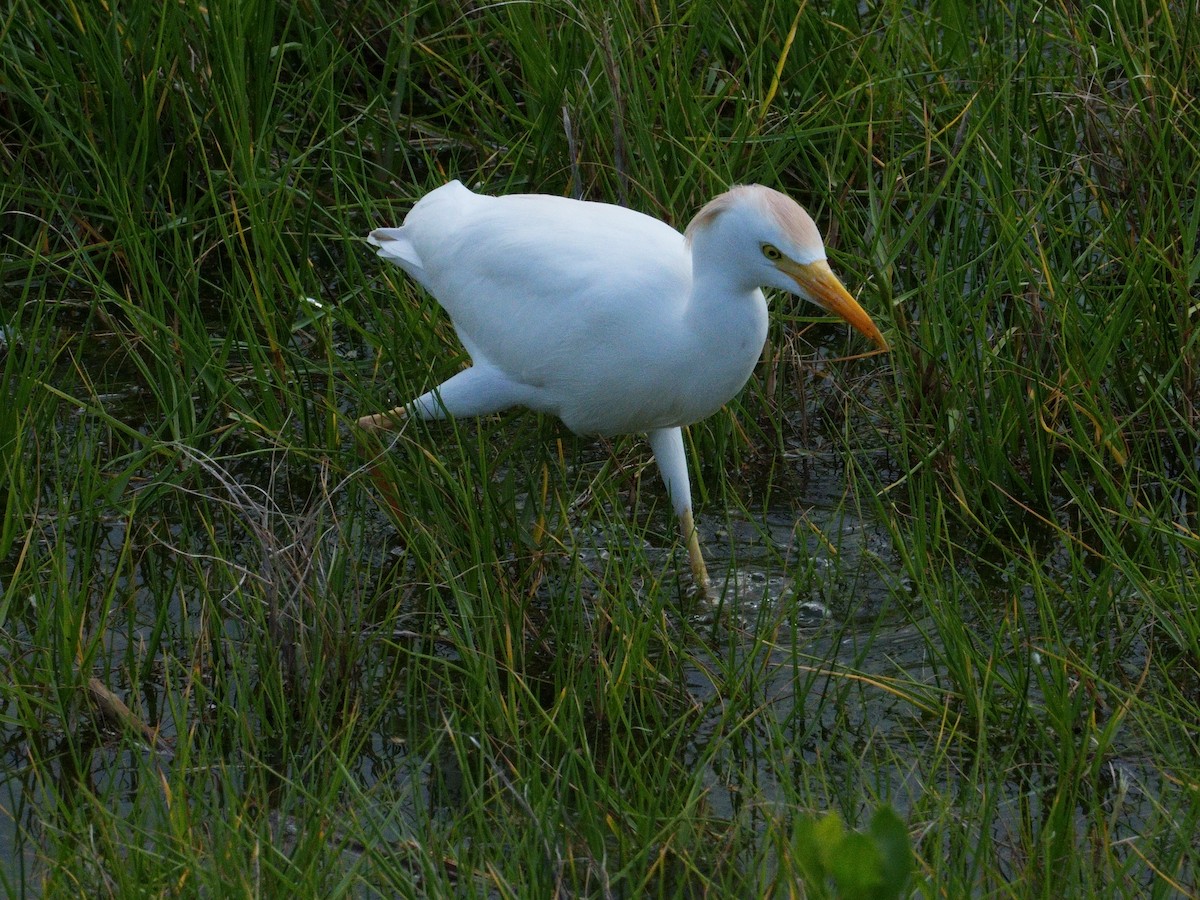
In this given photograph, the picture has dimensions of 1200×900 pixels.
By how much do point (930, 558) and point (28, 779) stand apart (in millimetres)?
1598

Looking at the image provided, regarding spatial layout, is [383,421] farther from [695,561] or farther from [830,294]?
[830,294]

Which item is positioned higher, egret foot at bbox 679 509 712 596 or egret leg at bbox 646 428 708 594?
egret leg at bbox 646 428 708 594

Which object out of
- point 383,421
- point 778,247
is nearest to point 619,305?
point 778,247

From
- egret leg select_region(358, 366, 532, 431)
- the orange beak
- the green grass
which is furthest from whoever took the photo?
egret leg select_region(358, 366, 532, 431)

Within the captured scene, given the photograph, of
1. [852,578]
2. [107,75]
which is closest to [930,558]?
[852,578]

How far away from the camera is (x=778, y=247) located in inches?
109

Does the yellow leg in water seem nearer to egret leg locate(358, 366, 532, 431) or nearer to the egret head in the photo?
egret leg locate(358, 366, 532, 431)

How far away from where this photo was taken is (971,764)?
2660 mm

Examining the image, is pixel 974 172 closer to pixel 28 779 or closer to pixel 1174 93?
pixel 1174 93

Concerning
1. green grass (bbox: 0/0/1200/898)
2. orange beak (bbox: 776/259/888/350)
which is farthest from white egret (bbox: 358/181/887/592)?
green grass (bbox: 0/0/1200/898)

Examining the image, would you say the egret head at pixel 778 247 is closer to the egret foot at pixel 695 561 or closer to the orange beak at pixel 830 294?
the orange beak at pixel 830 294

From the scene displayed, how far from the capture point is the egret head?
2758mm

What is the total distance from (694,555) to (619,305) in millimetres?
639

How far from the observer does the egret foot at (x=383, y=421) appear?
329 cm
